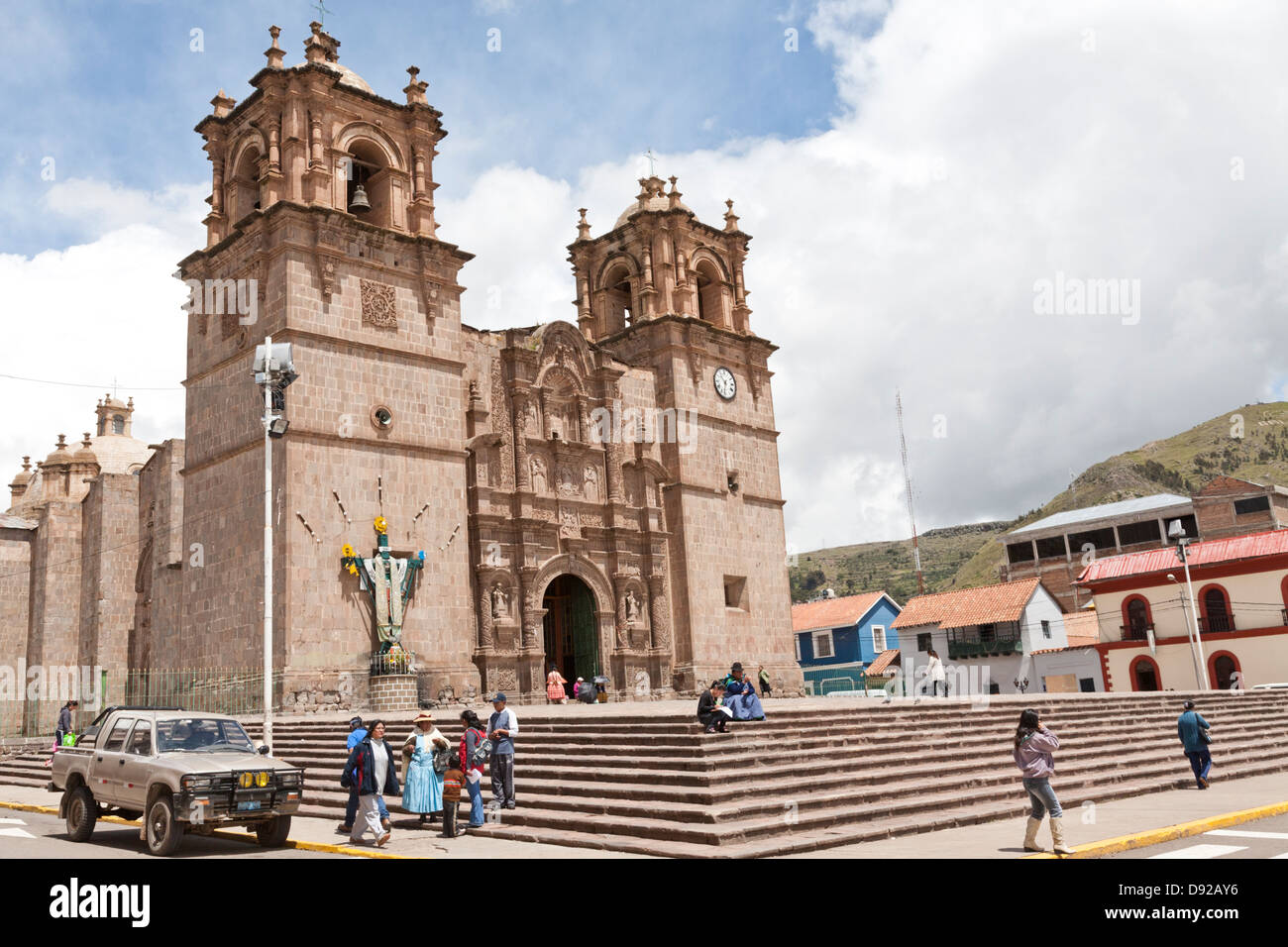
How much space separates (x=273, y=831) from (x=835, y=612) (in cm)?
4459

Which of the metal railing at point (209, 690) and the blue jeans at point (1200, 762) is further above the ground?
the metal railing at point (209, 690)

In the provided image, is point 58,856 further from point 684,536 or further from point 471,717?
point 684,536

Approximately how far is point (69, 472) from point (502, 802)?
33365 millimetres

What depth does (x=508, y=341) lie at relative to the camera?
1129 inches

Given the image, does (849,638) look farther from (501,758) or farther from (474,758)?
(474,758)

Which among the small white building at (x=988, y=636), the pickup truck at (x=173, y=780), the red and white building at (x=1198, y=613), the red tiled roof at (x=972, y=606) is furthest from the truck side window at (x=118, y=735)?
the red tiled roof at (x=972, y=606)

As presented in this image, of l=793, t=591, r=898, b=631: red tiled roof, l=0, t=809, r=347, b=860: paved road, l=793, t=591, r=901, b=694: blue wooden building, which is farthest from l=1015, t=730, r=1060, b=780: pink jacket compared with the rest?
l=793, t=591, r=898, b=631: red tiled roof

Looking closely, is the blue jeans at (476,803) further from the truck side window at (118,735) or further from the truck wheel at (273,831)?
the truck side window at (118,735)

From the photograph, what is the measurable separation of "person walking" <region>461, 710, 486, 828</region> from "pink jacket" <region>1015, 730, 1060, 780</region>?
5868mm

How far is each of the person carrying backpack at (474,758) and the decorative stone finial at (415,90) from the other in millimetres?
20536

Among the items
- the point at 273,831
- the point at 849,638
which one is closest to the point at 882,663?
the point at 849,638

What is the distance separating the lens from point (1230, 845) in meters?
9.69

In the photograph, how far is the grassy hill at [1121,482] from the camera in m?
97.0
